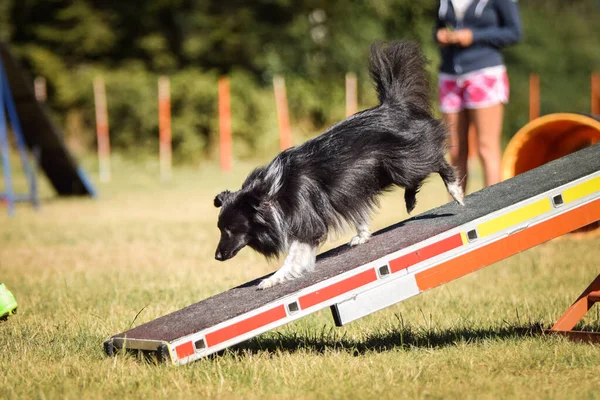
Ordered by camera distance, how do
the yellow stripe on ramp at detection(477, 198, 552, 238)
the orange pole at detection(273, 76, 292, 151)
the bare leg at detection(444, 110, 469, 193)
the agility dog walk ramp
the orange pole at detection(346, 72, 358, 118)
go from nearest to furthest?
the agility dog walk ramp
the yellow stripe on ramp at detection(477, 198, 552, 238)
the bare leg at detection(444, 110, 469, 193)
the orange pole at detection(273, 76, 292, 151)
the orange pole at detection(346, 72, 358, 118)

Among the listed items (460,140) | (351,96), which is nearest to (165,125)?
(351,96)

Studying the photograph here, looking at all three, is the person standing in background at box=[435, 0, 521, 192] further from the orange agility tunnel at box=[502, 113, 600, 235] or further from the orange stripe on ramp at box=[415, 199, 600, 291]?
the orange stripe on ramp at box=[415, 199, 600, 291]

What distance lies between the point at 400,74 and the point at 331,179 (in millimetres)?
932

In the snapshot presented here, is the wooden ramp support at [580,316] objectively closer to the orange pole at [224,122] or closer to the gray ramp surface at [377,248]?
the gray ramp surface at [377,248]

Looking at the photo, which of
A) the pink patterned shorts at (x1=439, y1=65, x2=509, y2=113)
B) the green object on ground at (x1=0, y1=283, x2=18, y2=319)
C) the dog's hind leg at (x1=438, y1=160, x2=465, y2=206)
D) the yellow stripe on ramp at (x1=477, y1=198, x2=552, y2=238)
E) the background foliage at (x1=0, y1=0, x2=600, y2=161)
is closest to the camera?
the yellow stripe on ramp at (x1=477, y1=198, x2=552, y2=238)

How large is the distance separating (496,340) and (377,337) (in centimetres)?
63

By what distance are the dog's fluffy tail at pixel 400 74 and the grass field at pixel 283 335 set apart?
688mm

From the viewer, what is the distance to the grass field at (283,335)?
10.3 ft

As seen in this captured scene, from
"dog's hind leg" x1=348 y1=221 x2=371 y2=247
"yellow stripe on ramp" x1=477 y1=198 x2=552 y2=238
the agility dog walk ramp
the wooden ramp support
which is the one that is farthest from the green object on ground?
the wooden ramp support

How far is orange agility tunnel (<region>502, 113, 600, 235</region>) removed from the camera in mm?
6297

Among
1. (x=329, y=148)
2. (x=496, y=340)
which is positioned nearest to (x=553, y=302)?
(x=496, y=340)

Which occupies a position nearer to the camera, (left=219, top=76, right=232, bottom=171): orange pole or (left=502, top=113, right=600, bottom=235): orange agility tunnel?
(left=502, top=113, right=600, bottom=235): orange agility tunnel

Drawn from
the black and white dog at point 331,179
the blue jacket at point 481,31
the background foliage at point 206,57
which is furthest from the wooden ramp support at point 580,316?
the background foliage at point 206,57

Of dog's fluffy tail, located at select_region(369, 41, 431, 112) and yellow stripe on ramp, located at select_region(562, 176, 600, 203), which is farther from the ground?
dog's fluffy tail, located at select_region(369, 41, 431, 112)
